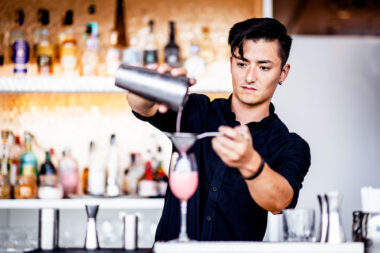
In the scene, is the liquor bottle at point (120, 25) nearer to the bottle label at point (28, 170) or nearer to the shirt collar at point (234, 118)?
the bottle label at point (28, 170)

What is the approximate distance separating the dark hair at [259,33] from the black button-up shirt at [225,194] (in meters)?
0.21

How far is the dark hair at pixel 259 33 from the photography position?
1697 mm

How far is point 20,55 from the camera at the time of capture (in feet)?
8.96

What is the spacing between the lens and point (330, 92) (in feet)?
8.49

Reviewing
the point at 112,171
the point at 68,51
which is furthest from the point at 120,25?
the point at 112,171

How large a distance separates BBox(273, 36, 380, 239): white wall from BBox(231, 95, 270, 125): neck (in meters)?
0.81

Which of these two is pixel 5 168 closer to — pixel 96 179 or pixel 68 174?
pixel 68 174

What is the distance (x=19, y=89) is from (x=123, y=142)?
0.59 m

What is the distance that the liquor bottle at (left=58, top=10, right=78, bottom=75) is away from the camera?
2689 mm

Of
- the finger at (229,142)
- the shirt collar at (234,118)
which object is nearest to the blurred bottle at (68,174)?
→ the shirt collar at (234,118)

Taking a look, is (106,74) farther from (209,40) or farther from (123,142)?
(209,40)

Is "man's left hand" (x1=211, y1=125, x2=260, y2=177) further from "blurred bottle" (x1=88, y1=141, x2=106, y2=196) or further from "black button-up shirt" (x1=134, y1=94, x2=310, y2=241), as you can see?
"blurred bottle" (x1=88, y1=141, x2=106, y2=196)

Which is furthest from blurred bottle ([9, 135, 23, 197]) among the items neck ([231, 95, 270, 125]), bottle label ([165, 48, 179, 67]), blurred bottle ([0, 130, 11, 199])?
neck ([231, 95, 270, 125])

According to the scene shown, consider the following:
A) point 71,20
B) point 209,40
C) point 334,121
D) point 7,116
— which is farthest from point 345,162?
point 7,116
